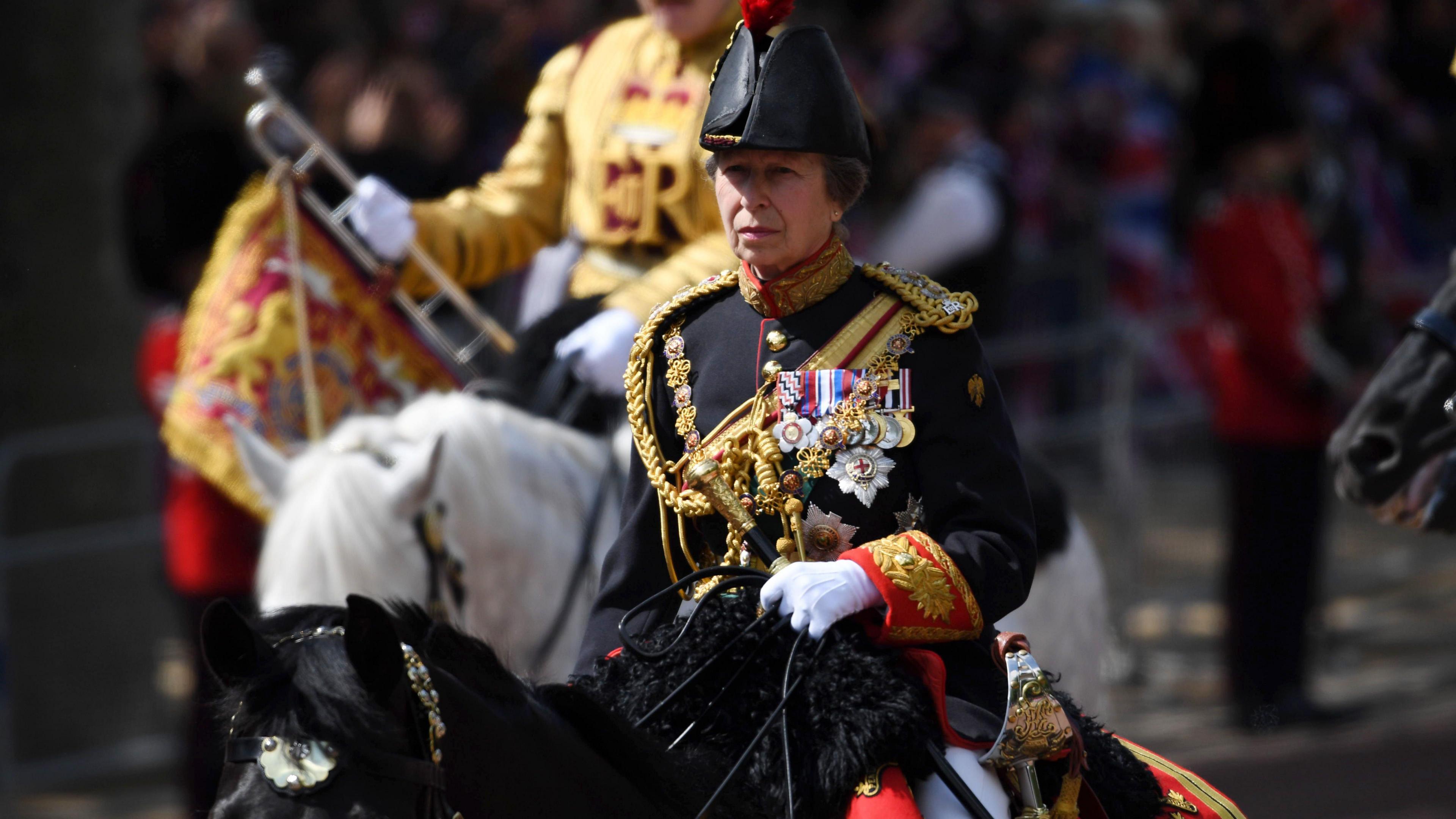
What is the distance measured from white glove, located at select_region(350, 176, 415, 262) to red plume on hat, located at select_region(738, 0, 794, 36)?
226 cm

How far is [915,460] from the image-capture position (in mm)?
2717

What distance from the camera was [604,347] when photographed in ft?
14.5

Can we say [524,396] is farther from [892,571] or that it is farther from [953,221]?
[953,221]

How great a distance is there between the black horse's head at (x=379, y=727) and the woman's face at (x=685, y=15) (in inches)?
102

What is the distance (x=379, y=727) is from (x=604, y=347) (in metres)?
2.37

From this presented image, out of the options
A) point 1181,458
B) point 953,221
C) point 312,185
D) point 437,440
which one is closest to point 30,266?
point 312,185

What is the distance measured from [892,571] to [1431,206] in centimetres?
1156

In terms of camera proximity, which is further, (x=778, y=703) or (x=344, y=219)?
(x=344, y=219)

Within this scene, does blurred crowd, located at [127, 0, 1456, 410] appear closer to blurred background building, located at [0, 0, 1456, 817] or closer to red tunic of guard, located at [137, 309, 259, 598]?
blurred background building, located at [0, 0, 1456, 817]

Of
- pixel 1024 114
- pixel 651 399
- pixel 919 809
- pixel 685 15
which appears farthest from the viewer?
pixel 1024 114

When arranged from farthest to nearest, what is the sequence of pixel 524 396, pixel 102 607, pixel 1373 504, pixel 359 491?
pixel 102 607 → pixel 524 396 → pixel 1373 504 → pixel 359 491

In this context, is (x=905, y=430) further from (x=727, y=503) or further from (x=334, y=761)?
(x=334, y=761)

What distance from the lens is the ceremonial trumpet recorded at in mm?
4797

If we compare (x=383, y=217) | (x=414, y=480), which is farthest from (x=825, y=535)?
(x=383, y=217)
